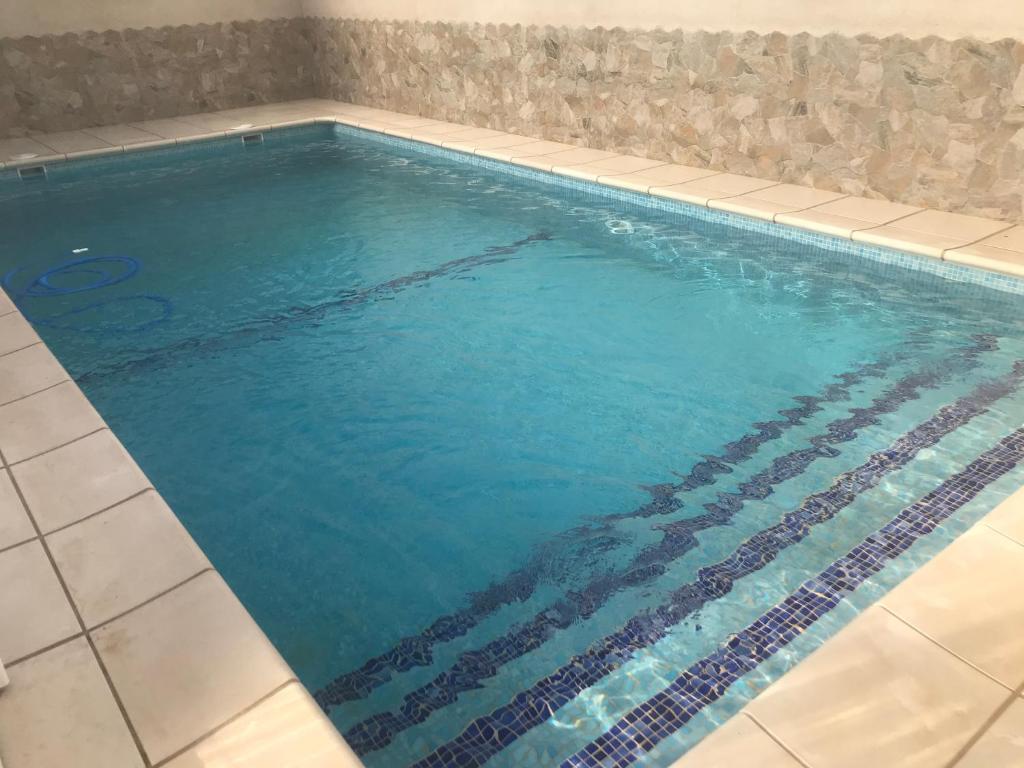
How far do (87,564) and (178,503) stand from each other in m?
0.53

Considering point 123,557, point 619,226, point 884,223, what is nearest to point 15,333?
point 123,557

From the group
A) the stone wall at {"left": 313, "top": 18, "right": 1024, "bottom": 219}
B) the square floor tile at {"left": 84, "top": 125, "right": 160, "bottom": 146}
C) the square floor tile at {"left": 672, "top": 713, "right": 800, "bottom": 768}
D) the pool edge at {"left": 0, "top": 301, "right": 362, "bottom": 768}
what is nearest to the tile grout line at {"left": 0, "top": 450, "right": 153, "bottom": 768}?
the pool edge at {"left": 0, "top": 301, "right": 362, "bottom": 768}

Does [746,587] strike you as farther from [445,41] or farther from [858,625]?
[445,41]

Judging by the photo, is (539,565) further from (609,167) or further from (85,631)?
(609,167)

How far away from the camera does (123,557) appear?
1.82 metres

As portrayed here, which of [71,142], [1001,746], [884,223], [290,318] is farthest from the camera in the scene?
[71,142]

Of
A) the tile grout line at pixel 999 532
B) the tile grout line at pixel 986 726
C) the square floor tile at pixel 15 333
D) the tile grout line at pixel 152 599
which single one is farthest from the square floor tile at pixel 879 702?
the square floor tile at pixel 15 333

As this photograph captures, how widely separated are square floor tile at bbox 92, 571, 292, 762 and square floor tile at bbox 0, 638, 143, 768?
31mm

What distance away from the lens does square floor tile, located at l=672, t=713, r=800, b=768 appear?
1319mm

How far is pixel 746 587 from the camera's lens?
73.3 inches

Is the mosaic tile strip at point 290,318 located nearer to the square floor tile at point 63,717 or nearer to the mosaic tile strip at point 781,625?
the square floor tile at point 63,717

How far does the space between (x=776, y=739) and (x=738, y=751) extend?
7cm

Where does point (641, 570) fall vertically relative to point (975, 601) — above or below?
below

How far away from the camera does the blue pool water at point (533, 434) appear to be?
172 cm
